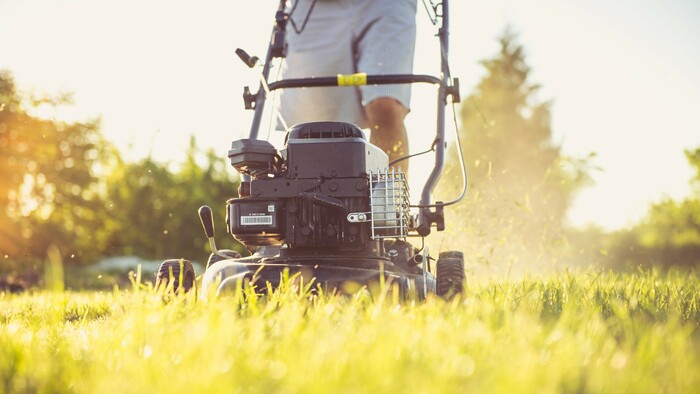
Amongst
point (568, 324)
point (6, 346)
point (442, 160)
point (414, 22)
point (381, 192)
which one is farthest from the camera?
Result: point (414, 22)

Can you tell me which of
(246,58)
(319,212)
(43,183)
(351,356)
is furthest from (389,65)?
(43,183)

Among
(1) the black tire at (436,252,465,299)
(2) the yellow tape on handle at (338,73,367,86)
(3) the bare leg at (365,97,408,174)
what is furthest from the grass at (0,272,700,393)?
(3) the bare leg at (365,97,408,174)

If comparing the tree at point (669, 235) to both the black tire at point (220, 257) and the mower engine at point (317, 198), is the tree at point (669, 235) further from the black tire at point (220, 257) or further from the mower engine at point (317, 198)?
the mower engine at point (317, 198)

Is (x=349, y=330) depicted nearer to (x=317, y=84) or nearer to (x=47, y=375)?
(x=47, y=375)

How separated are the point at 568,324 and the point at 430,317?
311 mm

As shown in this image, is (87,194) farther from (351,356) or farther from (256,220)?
(351,356)

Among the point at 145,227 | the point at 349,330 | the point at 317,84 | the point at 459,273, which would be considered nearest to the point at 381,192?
the point at 459,273

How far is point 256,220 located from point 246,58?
3.52 feet

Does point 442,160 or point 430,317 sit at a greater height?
point 442,160

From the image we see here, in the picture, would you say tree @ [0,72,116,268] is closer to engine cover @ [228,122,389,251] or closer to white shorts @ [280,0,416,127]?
white shorts @ [280,0,416,127]

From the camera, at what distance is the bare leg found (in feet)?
10.6

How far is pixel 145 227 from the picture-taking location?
1025 cm

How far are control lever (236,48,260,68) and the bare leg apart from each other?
579 millimetres

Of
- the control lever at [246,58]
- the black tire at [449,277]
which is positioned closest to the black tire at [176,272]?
the black tire at [449,277]
